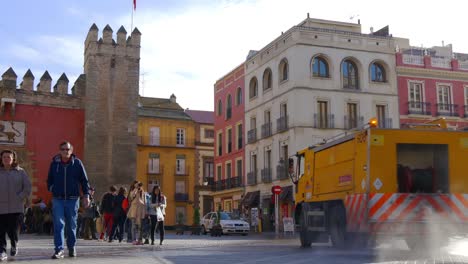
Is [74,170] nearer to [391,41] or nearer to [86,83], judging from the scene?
[86,83]

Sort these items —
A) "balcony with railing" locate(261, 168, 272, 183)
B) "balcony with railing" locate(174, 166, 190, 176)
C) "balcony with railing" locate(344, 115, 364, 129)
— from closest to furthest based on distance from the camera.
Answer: "balcony with railing" locate(344, 115, 364, 129)
"balcony with railing" locate(261, 168, 272, 183)
"balcony with railing" locate(174, 166, 190, 176)

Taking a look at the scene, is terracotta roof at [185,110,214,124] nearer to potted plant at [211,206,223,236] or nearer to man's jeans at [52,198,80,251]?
potted plant at [211,206,223,236]

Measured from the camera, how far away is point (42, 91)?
102 feet

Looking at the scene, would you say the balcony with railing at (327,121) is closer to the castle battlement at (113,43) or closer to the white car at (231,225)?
the white car at (231,225)

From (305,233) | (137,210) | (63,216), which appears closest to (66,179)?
(63,216)

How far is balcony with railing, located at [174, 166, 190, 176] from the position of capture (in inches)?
2322

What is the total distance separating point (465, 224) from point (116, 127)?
74.3 feet

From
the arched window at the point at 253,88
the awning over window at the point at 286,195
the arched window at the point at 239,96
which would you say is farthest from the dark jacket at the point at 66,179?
the arched window at the point at 239,96

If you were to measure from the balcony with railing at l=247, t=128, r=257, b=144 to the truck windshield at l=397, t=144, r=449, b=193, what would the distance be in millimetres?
31213

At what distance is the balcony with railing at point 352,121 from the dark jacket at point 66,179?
3181 centimetres

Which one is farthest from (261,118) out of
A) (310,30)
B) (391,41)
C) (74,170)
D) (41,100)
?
(74,170)

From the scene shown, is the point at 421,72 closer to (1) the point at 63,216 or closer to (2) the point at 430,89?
(2) the point at 430,89

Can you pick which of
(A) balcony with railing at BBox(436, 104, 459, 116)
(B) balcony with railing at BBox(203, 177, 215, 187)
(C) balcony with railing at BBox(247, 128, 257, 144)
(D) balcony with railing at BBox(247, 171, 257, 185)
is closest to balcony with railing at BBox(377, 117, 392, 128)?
(A) balcony with railing at BBox(436, 104, 459, 116)

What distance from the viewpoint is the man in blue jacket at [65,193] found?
30.8ft
